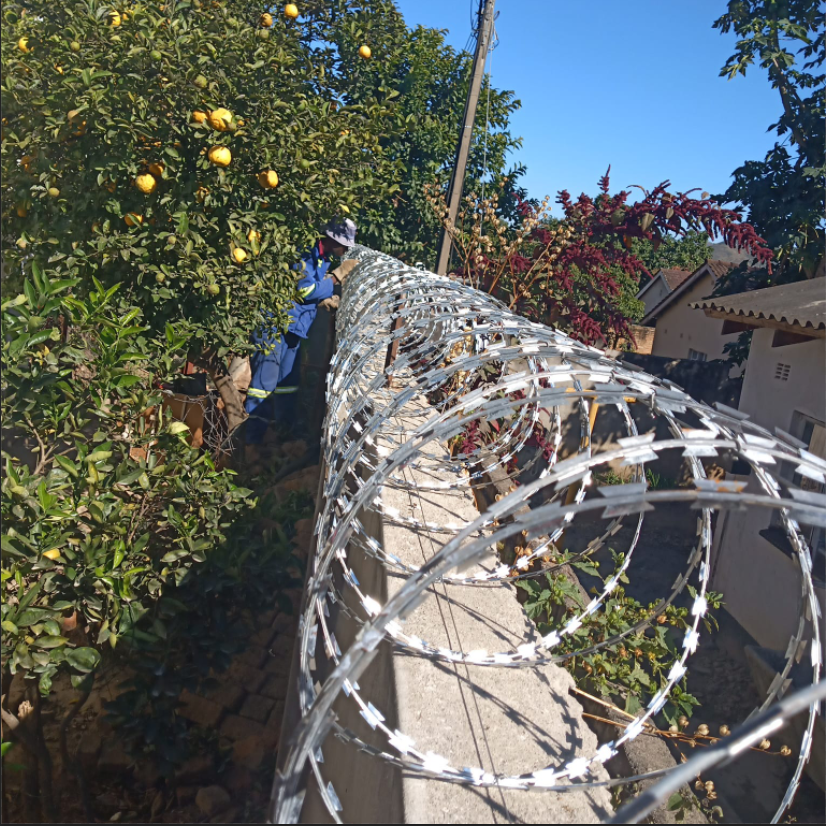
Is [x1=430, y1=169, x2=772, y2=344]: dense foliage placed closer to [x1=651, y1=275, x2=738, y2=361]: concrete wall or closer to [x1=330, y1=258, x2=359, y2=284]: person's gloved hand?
[x1=330, y1=258, x2=359, y2=284]: person's gloved hand

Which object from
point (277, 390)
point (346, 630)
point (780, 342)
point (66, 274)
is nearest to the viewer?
point (346, 630)

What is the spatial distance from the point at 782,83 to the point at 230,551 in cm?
947

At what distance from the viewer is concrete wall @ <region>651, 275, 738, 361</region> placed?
1678 cm

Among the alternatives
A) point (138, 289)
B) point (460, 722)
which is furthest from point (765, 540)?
point (138, 289)

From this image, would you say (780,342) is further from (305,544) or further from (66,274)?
(66,274)

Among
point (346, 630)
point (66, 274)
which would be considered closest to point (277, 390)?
point (66, 274)

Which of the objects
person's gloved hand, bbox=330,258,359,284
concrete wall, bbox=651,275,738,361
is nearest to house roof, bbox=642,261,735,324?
concrete wall, bbox=651,275,738,361

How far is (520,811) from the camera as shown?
1.94m

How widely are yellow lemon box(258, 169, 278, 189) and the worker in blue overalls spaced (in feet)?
6.91

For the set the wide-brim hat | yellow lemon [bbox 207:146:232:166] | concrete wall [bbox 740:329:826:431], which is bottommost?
concrete wall [bbox 740:329:826:431]

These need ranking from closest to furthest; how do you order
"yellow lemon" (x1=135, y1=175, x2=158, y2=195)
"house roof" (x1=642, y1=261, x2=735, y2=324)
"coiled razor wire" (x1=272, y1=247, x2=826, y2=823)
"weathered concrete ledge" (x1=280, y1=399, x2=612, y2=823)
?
1. "coiled razor wire" (x1=272, y1=247, x2=826, y2=823)
2. "weathered concrete ledge" (x1=280, y1=399, x2=612, y2=823)
3. "yellow lemon" (x1=135, y1=175, x2=158, y2=195)
4. "house roof" (x1=642, y1=261, x2=735, y2=324)

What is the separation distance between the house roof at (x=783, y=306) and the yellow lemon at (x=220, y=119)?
175 inches

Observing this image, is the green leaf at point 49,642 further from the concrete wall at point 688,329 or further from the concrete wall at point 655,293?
the concrete wall at point 655,293

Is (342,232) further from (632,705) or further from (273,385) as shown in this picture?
(632,705)
